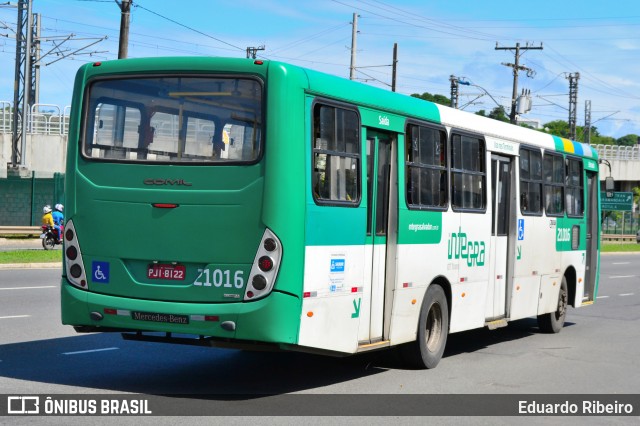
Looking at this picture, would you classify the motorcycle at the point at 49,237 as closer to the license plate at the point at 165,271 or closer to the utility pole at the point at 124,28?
the utility pole at the point at 124,28

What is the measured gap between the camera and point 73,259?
33.3 ft

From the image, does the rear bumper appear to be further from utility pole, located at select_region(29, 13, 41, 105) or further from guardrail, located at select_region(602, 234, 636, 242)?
guardrail, located at select_region(602, 234, 636, 242)

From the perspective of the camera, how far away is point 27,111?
164 ft

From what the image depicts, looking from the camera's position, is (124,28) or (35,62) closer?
(124,28)

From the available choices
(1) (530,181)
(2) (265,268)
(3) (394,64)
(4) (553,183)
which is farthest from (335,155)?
(3) (394,64)

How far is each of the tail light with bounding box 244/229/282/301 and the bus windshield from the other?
78cm

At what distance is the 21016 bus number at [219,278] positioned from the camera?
9.37 meters

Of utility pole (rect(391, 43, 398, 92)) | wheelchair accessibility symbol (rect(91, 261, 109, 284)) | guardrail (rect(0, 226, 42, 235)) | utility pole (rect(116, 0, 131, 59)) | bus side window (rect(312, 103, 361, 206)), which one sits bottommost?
guardrail (rect(0, 226, 42, 235))

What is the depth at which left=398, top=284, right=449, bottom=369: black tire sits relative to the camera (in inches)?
476

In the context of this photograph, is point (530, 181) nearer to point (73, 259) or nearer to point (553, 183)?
point (553, 183)

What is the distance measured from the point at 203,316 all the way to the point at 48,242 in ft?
85.3

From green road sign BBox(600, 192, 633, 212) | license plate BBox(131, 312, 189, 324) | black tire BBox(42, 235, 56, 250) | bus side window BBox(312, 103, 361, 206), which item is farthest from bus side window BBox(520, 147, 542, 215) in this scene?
green road sign BBox(600, 192, 633, 212)

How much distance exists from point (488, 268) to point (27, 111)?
39556 millimetres

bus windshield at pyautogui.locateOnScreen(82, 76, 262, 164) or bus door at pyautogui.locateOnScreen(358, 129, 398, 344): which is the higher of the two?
bus windshield at pyautogui.locateOnScreen(82, 76, 262, 164)
